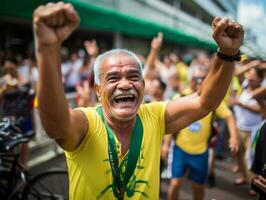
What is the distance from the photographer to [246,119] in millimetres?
5738

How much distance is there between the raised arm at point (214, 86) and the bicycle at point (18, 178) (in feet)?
6.75

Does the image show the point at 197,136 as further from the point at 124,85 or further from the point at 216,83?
the point at 124,85

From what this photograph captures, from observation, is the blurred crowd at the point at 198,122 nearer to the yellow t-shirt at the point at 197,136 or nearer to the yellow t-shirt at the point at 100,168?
the yellow t-shirt at the point at 197,136

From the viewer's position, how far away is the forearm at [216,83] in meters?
1.93

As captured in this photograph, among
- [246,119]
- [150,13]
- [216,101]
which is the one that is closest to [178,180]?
[246,119]

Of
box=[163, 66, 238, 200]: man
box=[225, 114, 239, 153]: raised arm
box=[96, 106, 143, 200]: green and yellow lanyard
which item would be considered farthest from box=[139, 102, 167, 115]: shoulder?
box=[225, 114, 239, 153]: raised arm

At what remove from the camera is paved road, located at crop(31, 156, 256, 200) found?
517 centimetres

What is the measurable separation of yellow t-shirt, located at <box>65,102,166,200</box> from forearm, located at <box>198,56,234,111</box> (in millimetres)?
357

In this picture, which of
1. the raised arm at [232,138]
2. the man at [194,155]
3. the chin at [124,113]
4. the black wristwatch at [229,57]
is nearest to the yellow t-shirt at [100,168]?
the chin at [124,113]

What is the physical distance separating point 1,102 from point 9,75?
1.52 ft

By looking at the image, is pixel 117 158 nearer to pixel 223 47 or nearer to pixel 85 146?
pixel 85 146

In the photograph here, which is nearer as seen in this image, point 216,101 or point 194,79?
point 216,101

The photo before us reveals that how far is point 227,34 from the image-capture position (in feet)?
5.98

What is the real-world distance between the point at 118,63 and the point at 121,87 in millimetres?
140
